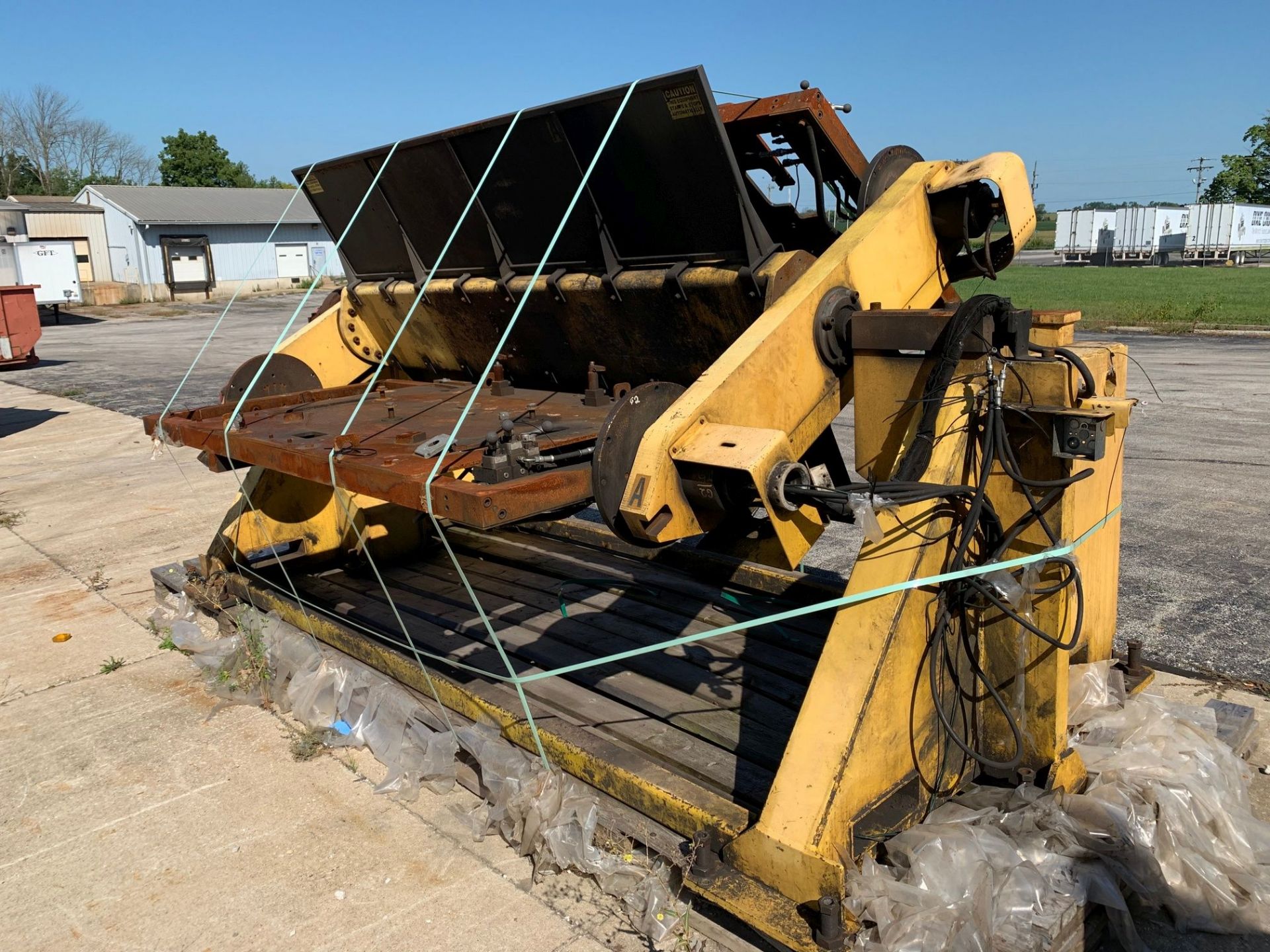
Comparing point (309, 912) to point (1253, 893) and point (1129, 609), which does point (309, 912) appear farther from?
point (1129, 609)

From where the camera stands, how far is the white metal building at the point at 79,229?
1444 inches

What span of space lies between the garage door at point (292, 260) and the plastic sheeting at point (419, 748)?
36886 millimetres

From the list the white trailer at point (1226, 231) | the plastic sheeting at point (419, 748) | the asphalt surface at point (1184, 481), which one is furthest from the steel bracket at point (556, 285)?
the white trailer at point (1226, 231)

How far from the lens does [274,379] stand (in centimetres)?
480

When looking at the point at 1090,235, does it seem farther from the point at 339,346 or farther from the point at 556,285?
the point at 556,285

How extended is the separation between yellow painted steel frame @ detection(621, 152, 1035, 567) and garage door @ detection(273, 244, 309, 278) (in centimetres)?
3896

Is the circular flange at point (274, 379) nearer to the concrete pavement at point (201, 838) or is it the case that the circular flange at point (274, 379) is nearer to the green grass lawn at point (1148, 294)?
the concrete pavement at point (201, 838)

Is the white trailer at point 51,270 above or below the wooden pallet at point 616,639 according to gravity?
above

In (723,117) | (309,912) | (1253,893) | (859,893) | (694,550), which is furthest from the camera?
(694,550)

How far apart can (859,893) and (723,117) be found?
103 inches

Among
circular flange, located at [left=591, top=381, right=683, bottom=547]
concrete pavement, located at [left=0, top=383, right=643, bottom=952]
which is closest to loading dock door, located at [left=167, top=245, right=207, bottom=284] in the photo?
concrete pavement, located at [left=0, top=383, right=643, bottom=952]

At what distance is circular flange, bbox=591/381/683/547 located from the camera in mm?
2594

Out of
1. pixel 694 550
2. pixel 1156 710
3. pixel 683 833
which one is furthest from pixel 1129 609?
pixel 683 833

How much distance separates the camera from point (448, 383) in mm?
4820
